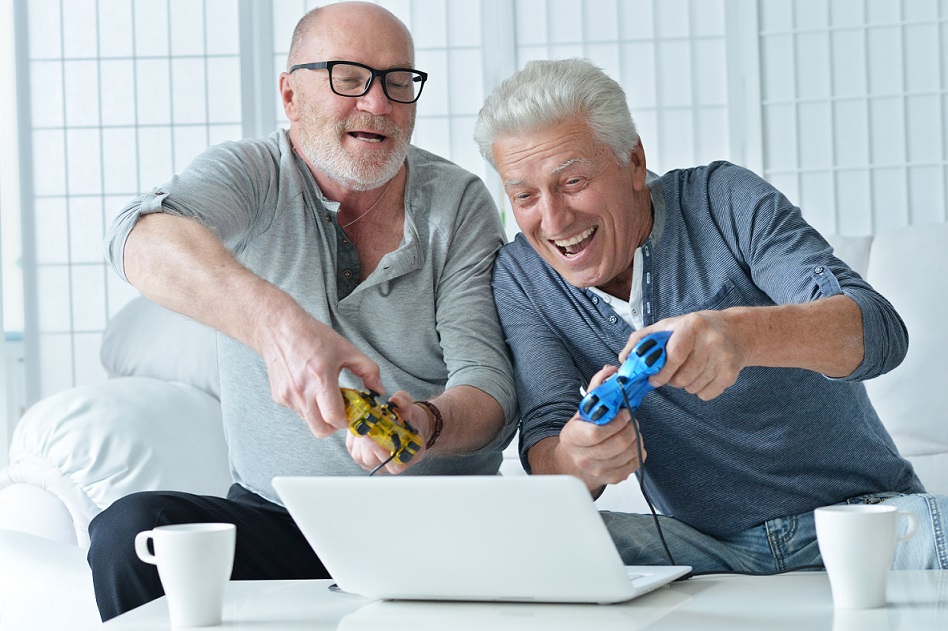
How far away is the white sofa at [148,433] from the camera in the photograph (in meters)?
1.79

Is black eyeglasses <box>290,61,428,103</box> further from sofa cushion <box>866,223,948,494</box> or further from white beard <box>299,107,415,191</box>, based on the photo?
sofa cushion <box>866,223,948,494</box>

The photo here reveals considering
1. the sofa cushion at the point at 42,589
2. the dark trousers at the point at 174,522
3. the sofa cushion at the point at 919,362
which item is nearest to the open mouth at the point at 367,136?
the dark trousers at the point at 174,522

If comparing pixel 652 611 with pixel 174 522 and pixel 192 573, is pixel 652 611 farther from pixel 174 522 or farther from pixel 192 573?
pixel 174 522

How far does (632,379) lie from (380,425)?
11.5 inches

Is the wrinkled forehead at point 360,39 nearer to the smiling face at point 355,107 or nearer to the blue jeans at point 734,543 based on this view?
the smiling face at point 355,107

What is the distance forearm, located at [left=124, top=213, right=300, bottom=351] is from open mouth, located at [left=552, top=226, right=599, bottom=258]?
49cm

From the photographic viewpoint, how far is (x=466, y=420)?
1.51 metres

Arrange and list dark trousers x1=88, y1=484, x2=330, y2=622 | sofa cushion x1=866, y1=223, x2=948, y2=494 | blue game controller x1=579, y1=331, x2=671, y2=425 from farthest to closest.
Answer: sofa cushion x1=866, y1=223, x2=948, y2=494
dark trousers x1=88, y1=484, x2=330, y2=622
blue game controller x1=579, y1=331, x2=671, y2=425

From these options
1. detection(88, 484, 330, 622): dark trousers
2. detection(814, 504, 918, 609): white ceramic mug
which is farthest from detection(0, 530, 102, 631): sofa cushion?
detection(814, 504, 918, 609): white ceramic mug

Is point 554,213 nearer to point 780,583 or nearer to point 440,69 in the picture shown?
point 780,583

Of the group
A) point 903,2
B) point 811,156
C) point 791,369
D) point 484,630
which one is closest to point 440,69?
point 811,156

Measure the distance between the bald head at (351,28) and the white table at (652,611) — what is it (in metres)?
0.96

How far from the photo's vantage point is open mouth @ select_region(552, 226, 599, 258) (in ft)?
5.11

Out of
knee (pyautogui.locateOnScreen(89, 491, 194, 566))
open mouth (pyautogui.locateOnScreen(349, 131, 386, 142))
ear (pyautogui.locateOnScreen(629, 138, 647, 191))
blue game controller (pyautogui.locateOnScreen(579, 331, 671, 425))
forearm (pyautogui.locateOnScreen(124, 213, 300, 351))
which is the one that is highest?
open mouth (pyautogui.locateOnScreen(349, 131, 386, 142))
